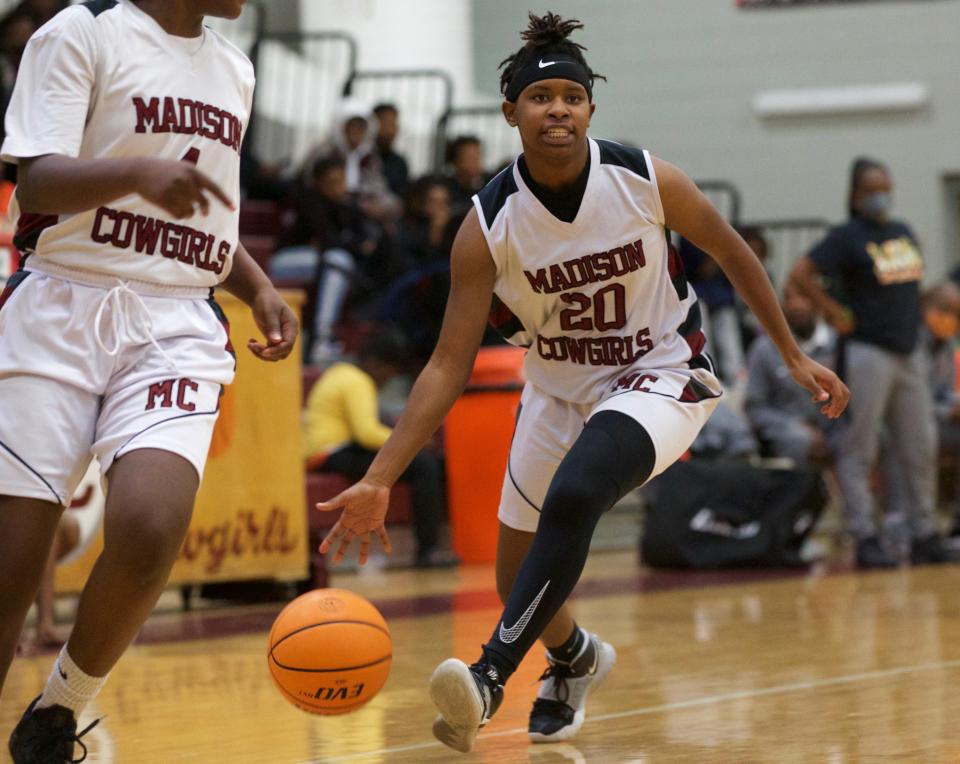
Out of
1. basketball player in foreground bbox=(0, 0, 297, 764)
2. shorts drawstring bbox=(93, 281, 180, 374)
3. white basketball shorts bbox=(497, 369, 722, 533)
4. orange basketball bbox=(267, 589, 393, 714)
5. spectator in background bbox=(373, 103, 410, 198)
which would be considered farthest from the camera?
spectator in background bbox=(373, 103, 410, 198)

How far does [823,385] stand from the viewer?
182 inches

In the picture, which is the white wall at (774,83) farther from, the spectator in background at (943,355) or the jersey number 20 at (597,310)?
the jersey number 20 at (597,310)

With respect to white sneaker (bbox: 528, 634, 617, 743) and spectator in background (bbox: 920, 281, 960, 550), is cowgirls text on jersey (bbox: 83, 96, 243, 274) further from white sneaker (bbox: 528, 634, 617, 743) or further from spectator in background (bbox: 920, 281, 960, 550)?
spectator in background (bbox: 920, 281, 960, 550)

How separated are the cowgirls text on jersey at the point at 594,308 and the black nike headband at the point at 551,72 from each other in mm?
458

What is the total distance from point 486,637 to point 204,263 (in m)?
3.62

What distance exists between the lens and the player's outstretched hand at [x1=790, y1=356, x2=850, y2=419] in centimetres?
458

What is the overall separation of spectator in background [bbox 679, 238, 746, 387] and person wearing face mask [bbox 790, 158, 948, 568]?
3.61 m

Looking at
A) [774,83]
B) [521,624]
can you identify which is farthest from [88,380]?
[774,83]

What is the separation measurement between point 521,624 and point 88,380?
1.24m

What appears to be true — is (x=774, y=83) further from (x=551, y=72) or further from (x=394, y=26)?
(x=551, y=72)

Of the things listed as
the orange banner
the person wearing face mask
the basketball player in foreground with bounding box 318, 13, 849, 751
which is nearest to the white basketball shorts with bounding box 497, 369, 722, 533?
the basketball player in foreground with bounding box 318, 13, 849, 751

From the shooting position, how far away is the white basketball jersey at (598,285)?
4480 millimetres

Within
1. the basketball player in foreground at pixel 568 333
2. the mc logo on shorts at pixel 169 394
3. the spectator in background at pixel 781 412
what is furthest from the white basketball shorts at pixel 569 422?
the spectator in background at pixel 781 412

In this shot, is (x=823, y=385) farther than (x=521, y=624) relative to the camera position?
Yes
